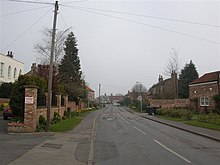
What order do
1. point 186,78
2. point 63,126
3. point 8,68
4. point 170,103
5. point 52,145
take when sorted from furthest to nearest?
point 186,78 → point 170,103 → point 8,68 → point 63,126 → point 52,145

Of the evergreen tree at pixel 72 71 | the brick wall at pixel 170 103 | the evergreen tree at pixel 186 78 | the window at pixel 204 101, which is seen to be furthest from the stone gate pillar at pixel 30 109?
the evergreen tree at pixel 186 78

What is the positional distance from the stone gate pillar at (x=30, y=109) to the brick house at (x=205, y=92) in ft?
101

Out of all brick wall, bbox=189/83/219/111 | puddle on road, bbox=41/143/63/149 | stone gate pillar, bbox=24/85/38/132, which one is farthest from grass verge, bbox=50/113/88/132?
brick wall, bbox=189/83/219/111

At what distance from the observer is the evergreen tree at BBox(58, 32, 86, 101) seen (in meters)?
57.7

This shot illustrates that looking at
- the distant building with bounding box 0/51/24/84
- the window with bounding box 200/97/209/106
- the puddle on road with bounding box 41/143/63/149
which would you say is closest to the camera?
the puddle on road with bounding box 41/143/63/149

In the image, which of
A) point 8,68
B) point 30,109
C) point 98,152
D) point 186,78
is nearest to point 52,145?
point 98,152

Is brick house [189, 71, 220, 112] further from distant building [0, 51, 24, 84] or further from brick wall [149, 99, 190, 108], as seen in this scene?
distant building [0, 51, 24, 84]

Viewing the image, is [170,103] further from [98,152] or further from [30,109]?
[98,152]

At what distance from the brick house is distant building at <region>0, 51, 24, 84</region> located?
30.9 metres

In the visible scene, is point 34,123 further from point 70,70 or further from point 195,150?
point 70,70

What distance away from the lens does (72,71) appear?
218 feet

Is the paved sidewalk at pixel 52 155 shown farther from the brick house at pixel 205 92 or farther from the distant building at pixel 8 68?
the distant building at pixel 8 68

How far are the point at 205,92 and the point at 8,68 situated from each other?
108 feet

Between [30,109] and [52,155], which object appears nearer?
[52,155]
